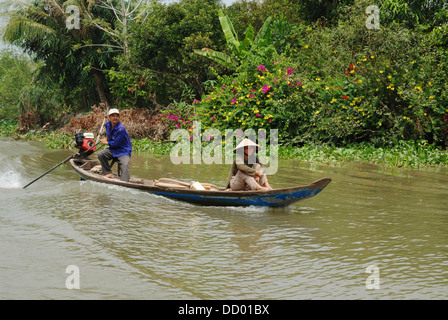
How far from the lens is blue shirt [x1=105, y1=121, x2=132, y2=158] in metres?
8.75

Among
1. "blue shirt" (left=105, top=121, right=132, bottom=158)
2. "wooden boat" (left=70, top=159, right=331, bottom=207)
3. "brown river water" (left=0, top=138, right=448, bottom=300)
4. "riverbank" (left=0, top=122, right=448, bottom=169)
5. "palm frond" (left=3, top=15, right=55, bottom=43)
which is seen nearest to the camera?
"brown river water" (left=0, top=138, right=448, bottom=300)

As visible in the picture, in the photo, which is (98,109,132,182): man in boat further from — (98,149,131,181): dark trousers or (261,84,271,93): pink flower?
(261,84,271,93): pink flower

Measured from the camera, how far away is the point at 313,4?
1841 cm

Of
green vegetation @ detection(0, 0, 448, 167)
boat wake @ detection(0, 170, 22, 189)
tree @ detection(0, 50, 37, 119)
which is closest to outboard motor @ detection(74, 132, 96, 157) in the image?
boat wake @ detection(0, 170, 22, 189)

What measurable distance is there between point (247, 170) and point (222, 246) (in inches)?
66.1

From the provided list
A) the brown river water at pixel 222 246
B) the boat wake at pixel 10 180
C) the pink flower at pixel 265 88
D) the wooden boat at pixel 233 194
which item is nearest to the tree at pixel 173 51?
the pink flower at pixel 265 88

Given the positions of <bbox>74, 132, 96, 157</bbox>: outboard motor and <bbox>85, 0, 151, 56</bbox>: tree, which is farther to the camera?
<bbox>85, 0, 151, 56</bbox>: tree

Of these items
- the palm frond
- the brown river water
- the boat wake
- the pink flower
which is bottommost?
the brown river water

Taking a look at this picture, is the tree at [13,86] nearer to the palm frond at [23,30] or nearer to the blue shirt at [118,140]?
the palm frond at [23,30]

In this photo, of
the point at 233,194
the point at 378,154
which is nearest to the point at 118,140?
the point at 233,194

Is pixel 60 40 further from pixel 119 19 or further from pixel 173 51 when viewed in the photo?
pixel 173 51

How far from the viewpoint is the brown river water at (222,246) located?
13.6 ft

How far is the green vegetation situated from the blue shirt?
552 cm
